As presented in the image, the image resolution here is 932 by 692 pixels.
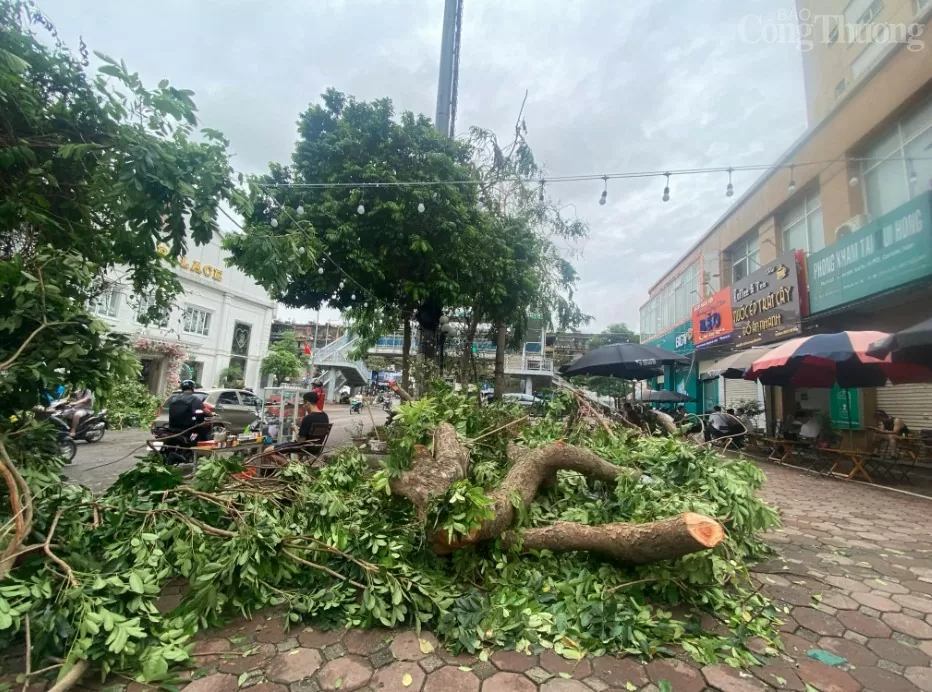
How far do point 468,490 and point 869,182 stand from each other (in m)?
11.3

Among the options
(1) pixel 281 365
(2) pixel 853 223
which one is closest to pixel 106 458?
(2) pixel 853 223

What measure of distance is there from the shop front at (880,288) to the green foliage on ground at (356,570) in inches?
254

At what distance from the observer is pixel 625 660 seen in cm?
220

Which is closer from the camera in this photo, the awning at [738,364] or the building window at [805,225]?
the awning at [738,364]

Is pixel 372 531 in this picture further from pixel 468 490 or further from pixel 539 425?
pixel 539 425

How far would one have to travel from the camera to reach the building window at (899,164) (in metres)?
7.43

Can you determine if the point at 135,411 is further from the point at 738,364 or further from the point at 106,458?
the point at 738,364

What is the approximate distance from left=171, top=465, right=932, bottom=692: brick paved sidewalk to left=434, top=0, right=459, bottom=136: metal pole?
7.95 m

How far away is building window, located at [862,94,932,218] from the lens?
7.43 meters

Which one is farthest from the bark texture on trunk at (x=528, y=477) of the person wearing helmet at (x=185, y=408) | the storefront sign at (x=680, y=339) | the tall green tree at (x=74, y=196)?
the storefront sign at (x=680, y=339)

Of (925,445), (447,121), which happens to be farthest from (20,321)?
(925,445)

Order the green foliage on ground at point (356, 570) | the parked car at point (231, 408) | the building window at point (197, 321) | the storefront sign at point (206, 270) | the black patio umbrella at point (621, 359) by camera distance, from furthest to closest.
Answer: the building window at point (197, 321) < the storefront sign at point (206, 270) < the parked car at point (231, 408) < the black patio umbrella at point (621, 359) < the green foliage on ground at point (356, 570)

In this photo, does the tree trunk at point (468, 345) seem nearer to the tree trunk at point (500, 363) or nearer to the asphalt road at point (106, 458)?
the tree trunk at point (500, 363)

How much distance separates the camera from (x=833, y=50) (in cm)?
1130
